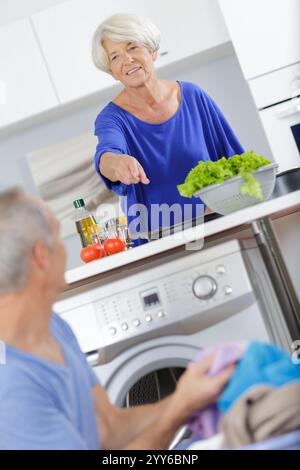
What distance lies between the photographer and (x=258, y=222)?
1028mm

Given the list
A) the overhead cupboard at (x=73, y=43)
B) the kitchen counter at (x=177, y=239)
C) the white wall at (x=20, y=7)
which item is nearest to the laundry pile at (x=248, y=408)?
the kitchen counter at (x=177, y=239)

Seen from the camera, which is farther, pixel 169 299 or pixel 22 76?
pixel 22 76

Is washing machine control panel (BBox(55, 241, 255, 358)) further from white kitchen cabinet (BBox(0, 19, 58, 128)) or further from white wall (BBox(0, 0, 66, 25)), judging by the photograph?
white wall (BBox(0, 0, 66, 25))

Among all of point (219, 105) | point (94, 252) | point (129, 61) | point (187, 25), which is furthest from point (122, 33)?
point (219, 105)

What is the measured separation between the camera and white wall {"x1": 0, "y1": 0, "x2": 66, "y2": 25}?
2818 mm

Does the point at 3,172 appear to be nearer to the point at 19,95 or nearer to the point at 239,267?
the point at 19,95

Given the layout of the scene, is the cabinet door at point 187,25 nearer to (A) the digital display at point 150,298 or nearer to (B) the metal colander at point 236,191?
(B) the metal colander at point 236,191

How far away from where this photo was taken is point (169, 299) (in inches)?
36.8

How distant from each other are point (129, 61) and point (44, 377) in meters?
1.14

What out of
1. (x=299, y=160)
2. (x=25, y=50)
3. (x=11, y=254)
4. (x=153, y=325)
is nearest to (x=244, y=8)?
(x=299, y=160)

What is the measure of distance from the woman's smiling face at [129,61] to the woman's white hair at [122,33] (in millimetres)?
11

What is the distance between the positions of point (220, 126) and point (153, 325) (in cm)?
97

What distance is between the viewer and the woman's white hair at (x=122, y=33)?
5.50 ft

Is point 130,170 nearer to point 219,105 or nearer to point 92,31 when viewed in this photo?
point 92,31
